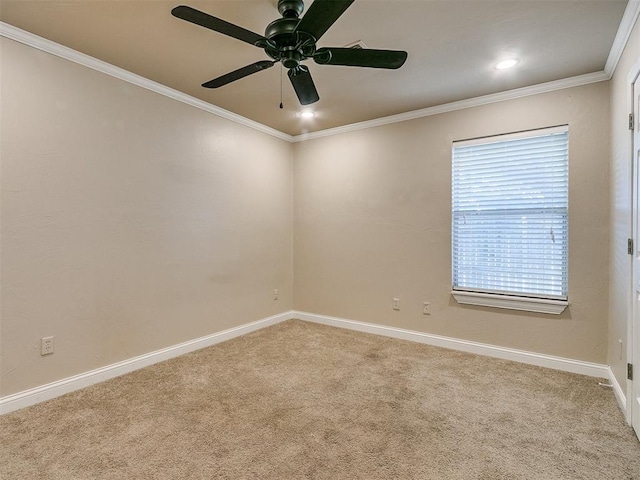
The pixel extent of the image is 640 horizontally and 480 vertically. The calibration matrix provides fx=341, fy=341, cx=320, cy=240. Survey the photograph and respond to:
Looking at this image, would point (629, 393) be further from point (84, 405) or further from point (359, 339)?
point (84, 405)

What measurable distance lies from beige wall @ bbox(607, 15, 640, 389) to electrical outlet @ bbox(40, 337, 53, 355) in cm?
392

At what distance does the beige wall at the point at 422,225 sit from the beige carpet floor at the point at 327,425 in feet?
1.50

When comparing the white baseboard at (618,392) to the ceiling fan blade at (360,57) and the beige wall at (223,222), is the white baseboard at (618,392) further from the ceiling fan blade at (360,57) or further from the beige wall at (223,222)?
the ceiling fan blade at (360,57)

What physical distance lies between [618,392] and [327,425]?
6.93 ft

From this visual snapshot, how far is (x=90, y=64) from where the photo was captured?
2.64 metres

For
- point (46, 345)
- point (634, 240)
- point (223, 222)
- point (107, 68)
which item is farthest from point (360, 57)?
point (46, 345)

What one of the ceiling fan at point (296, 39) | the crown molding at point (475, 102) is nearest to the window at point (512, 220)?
the crown molding at point (475, 102)

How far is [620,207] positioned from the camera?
245 centimetres

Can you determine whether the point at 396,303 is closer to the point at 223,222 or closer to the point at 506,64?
the point at 223,222

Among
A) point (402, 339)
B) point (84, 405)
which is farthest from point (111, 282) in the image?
point (402, 339)

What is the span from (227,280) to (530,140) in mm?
3346

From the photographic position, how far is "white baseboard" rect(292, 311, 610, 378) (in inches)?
114

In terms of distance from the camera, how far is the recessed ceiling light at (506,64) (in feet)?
8.65

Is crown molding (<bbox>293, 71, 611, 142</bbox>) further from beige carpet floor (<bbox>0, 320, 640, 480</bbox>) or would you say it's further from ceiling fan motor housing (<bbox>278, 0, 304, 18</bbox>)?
beige carpet floor (<bbox>0, 320, 640, 480</bbox>)
